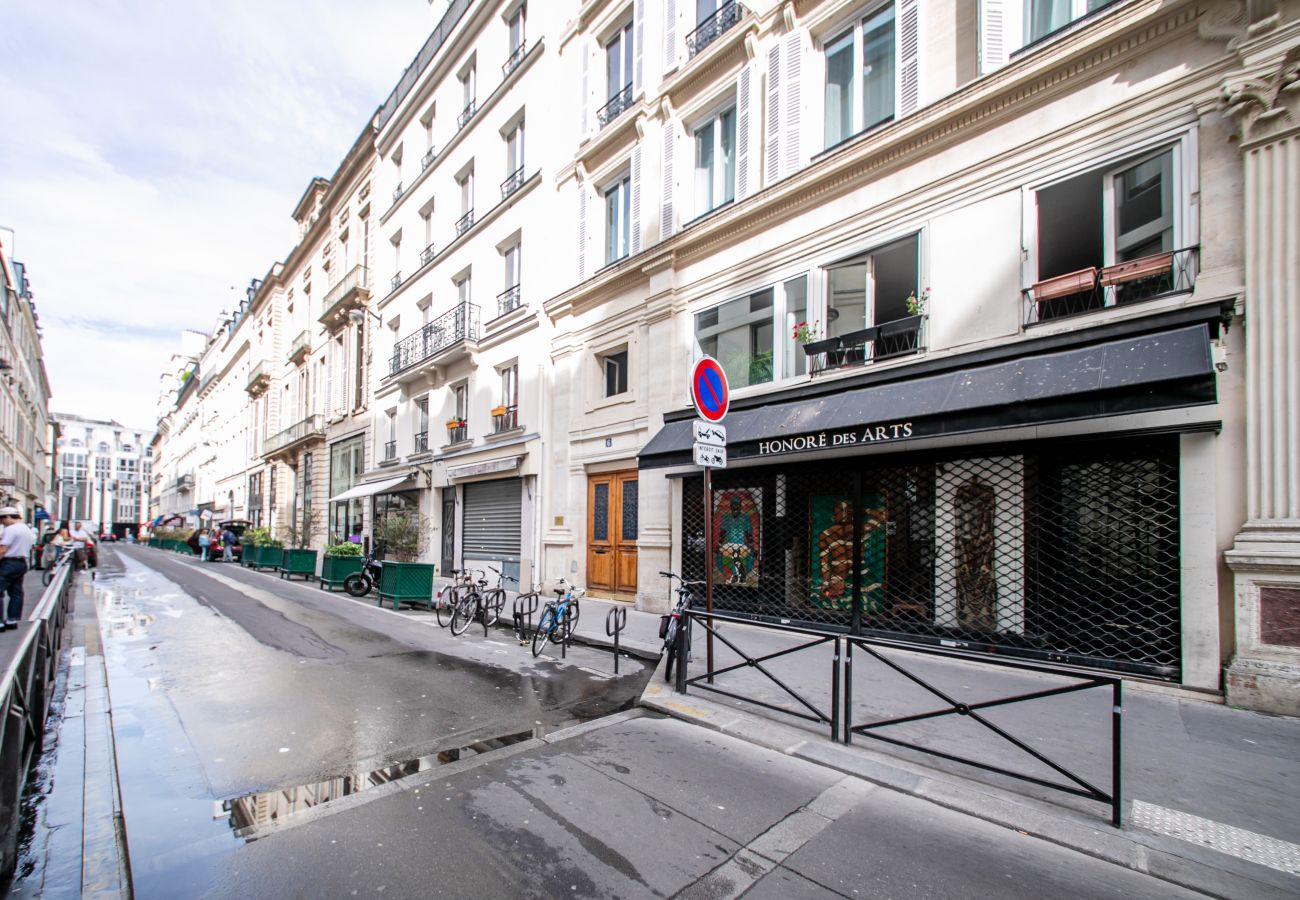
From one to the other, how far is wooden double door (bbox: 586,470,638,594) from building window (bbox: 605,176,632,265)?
16.6ft

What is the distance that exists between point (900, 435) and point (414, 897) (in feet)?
21.3

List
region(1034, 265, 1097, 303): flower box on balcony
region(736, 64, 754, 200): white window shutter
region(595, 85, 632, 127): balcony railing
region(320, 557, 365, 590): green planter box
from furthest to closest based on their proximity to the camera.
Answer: region(320, 557, 365, 590): green planter box, region(595, 85, 632, 127): balcony railing, region(736, 64, 754, 200): white window shutter, region(1034, 265, 1097, 303): flower box on balcony

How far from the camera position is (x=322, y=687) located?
6.33 metres

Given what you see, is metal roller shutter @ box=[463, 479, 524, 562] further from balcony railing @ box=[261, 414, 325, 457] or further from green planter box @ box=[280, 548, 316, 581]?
balcony railing @ box=[261, 414, 325, 457]

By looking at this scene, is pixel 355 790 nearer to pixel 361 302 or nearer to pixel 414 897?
pixel 414 897

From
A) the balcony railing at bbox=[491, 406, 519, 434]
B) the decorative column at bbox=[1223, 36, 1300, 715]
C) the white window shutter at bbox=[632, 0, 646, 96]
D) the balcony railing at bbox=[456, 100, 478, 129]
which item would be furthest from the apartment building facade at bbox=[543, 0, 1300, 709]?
the balcony railing at bbox=[456, 100, 478, 129]

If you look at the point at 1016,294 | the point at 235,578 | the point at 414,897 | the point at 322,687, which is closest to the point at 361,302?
the point at 235,578

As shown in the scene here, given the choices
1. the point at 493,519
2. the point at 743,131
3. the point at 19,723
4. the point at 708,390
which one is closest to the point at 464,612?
the point at 708,390

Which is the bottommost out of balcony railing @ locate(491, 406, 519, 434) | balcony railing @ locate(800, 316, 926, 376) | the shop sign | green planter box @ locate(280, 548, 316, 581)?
green planter box @ locate(280, 548, 316, 581)

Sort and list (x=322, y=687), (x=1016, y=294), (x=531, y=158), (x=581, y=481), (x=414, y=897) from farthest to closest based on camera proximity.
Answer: (x=531, y=158)
(x=581, y=481)
(x=1016, y=294)
(x=322, y=687)
(x=414, y=897)

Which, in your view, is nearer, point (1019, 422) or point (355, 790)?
point (355, 790)

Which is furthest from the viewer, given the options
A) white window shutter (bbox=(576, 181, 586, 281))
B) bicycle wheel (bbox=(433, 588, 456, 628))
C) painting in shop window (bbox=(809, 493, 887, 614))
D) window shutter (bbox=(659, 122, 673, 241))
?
white window shutter (bbox=(576, 181, 586, 281))

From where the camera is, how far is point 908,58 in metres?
8.73

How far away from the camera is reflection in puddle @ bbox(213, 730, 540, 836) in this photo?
3.61 m
